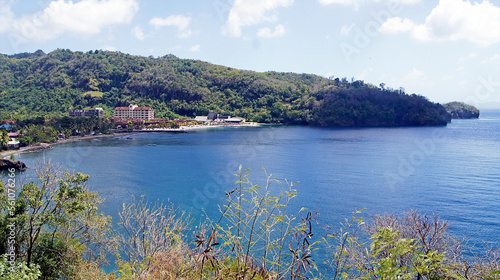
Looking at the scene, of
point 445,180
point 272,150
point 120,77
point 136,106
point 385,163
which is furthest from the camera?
point 120,77

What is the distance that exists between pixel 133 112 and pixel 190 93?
19.1 m

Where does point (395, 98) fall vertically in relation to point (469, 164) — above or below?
above

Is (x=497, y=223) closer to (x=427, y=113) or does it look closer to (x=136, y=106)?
(x=427, y=113)

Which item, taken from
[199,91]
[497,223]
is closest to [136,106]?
[199,91]

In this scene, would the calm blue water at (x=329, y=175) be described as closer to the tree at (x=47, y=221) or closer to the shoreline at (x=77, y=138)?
the shoreline at (x=77, y=138)

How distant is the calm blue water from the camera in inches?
727

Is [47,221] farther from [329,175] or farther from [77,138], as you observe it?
[77,138]

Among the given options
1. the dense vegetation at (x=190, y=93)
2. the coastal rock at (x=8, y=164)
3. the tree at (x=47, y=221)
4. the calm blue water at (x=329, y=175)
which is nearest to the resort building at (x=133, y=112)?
→ the dense vegetation at (x=190, y=93)

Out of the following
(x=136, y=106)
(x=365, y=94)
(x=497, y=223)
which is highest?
(x=365, y=94)

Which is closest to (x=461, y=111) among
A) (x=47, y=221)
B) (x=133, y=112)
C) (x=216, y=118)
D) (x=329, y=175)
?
(x=216, y=118)

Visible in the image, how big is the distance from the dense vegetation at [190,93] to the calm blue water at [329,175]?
39.9 metres

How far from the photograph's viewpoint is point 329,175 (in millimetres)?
27062

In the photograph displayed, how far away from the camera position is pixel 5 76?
95375mm

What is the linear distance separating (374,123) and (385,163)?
56361mm
